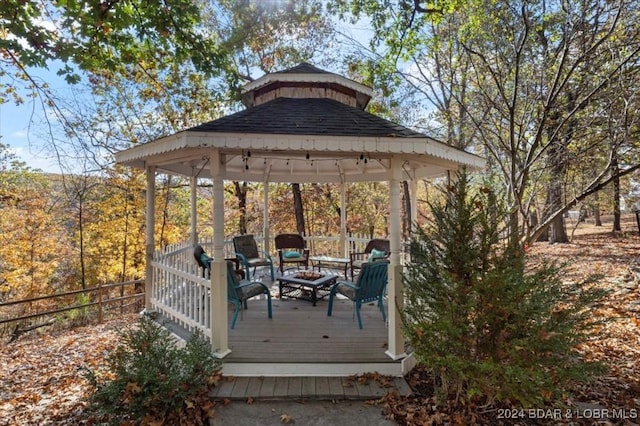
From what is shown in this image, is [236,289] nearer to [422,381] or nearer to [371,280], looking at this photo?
[371,280]

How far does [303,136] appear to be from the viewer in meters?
3.65

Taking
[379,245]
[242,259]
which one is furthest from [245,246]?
A: [379,245]

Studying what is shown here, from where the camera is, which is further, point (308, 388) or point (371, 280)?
point (371, 280)

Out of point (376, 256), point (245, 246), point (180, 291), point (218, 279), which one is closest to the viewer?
point (218, 279)

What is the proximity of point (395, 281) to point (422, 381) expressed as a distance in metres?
1.16

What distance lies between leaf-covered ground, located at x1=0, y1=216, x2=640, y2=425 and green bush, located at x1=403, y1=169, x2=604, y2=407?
0.88 feet

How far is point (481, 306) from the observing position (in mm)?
2766

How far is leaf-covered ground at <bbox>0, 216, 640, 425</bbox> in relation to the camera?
2955mm

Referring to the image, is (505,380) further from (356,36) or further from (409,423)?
(356,36)

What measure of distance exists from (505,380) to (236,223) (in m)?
13.9

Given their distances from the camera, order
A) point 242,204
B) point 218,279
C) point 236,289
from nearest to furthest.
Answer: point 218,279 < point 236,289 < point 242,204

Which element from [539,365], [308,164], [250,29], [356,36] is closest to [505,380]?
[539,365]

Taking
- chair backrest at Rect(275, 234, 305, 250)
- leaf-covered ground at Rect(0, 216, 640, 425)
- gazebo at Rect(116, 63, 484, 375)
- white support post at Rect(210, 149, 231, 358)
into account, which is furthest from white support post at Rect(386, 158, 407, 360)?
chair backrest at Rect(275, 234, 305, 250)

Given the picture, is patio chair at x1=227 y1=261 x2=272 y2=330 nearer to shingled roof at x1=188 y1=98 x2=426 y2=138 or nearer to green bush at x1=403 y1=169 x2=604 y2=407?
shingled roof at x1=188 y1=98 x2=426 y2=138
